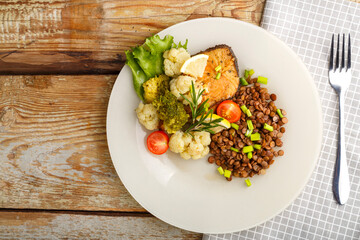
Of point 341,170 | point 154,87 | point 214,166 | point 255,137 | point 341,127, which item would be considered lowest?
point 214,166

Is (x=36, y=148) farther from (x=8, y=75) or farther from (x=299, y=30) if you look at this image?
(x=299, y=30)

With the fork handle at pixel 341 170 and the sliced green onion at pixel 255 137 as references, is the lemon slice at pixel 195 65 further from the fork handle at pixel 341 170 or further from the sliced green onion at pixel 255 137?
the fork handle at pixel 341 170

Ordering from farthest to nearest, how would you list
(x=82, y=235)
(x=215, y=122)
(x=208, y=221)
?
1. (x=82, y=235)
2. (x=208, y=221)
3. (x=215, y=122)

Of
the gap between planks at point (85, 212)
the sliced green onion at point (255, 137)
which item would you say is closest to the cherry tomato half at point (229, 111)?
the sliced green onion at point (255, 137)

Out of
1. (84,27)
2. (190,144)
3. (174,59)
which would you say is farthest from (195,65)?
(84,27)

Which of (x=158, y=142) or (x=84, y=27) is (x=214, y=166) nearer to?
(x=158, y=142)

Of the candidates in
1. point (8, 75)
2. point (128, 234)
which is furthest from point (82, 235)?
point (8, 75)
